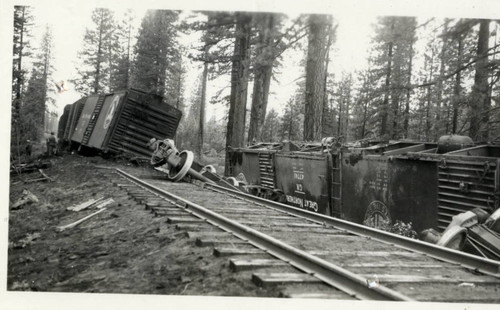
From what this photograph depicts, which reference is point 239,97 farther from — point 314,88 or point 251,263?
point 251,263

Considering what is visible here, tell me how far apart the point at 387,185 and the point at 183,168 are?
16.9 ft

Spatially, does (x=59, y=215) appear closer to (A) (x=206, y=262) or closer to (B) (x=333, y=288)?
(A) (x=206, y=262)

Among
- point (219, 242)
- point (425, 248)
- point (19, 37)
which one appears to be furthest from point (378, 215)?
point (19, 37)

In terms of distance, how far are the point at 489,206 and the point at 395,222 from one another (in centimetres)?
163

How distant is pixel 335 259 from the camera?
3574 millimetres

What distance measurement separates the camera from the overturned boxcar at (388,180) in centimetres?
533

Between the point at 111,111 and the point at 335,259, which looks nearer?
the point at 335,259

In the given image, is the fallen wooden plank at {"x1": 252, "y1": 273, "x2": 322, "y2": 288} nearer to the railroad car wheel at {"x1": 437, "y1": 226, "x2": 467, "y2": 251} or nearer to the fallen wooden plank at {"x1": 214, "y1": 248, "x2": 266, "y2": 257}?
the fallen wooden plank at {"x1": 214, "y1": 248, "x2": 266, "y2": 257}

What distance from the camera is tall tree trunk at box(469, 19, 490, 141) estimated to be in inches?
363

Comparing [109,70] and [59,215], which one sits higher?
[109,70]

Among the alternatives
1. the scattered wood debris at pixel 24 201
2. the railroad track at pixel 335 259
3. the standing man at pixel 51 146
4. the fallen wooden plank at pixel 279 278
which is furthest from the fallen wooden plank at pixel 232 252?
the standing man at pixel 51 146

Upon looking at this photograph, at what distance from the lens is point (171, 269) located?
3475 millimetres

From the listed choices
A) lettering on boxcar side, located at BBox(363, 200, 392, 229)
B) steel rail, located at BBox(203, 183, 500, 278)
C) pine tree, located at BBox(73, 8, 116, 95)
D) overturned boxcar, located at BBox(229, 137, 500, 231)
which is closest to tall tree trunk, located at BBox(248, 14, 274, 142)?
overturned boxcar, located at BBox(229, 137, 500, 231)

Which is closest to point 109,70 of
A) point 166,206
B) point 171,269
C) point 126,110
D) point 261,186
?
point 126,110
